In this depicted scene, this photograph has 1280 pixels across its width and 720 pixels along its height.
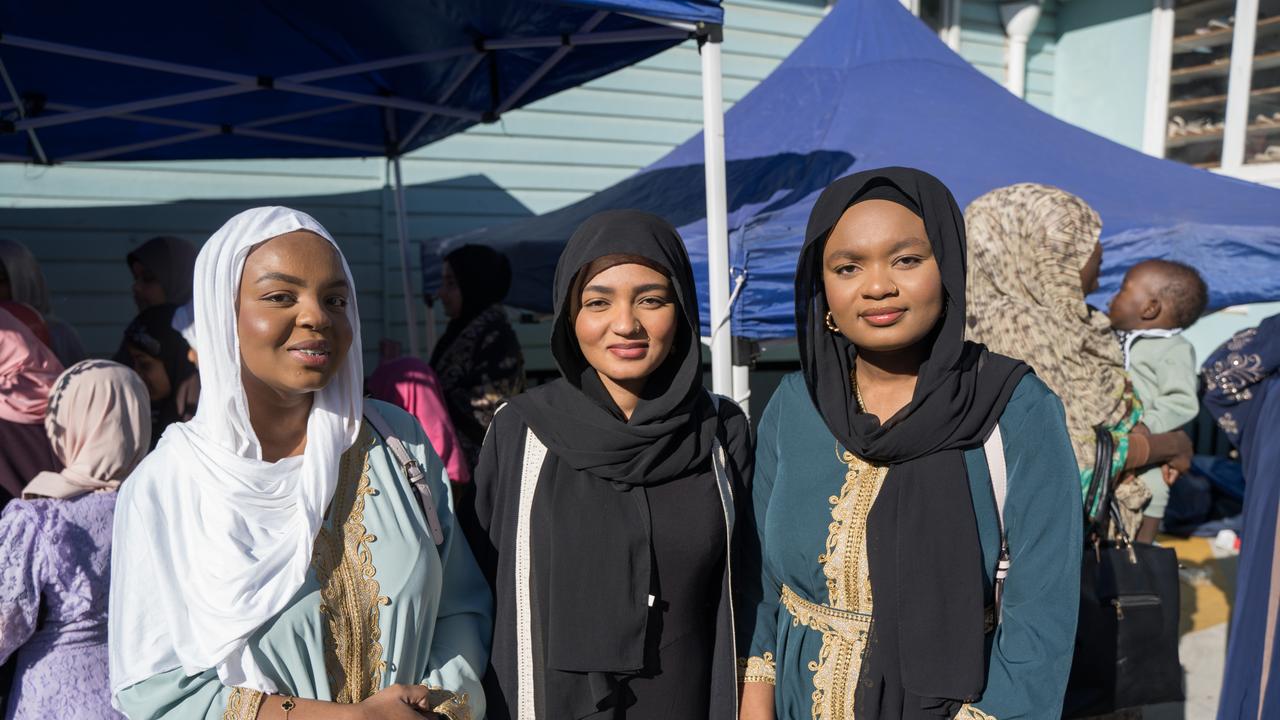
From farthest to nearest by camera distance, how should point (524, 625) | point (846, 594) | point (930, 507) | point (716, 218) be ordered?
point (716, 218) → point (524, 625) → point (846, 594) → point (930, 507)

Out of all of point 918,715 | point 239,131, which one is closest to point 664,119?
point 239,131

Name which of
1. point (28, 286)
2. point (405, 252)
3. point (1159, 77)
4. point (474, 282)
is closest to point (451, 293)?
point (474, 282)

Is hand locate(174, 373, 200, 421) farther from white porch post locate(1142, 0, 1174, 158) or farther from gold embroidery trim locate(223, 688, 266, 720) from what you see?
white porch post locate(1142, 0, 1174, 158)

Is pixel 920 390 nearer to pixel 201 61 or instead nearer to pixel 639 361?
pixel 639 361

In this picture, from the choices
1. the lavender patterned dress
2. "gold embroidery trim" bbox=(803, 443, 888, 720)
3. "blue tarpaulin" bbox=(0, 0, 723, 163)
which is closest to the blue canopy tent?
"blue tarpaulin" bbox=(0, 0, 723, 163)

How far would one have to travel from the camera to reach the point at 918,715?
1.61 m

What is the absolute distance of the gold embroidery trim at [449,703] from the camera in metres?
1.63

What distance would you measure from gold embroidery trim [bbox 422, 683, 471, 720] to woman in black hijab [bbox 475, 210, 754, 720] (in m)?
0.13

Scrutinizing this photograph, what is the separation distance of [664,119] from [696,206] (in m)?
2.87

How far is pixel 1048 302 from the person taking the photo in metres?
2.50

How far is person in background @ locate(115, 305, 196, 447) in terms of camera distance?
3637 millimetres

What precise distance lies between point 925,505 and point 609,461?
617mm

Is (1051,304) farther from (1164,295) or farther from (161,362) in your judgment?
(161,362)

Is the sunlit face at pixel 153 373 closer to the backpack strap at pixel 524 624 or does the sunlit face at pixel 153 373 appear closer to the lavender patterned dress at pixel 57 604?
the lavender patterned dress at pixel 57 604
